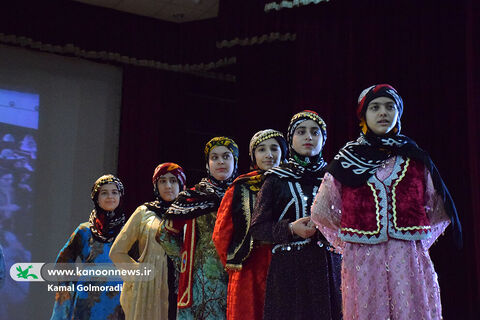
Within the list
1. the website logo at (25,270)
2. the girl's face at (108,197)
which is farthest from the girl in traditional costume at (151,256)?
the website logo at (25,270)

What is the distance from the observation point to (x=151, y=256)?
165 inches

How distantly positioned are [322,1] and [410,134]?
1283 millimetres

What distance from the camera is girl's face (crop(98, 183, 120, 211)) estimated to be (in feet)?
15.6

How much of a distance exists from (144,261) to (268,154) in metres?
1.40

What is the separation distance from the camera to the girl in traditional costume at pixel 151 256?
13.6 ft

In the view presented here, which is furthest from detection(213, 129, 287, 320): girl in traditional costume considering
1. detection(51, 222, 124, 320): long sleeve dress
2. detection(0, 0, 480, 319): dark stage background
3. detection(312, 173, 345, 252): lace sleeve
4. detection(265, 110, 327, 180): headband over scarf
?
detection(0, 0, 480, 319): dark stage background

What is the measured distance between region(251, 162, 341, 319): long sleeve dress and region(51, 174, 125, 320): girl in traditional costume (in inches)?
81.5

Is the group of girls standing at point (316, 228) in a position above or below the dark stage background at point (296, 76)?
below

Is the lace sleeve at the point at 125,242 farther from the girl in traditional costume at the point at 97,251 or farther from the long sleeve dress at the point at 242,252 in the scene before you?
the long sleeve dress at the point at 242,252

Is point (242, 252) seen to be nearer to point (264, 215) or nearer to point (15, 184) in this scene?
point (264, 215)

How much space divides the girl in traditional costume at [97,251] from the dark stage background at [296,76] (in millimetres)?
1864

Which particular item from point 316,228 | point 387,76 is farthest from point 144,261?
point 387,76

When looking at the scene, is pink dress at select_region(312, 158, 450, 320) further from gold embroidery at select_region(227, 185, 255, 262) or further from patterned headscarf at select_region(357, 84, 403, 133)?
gold embroidery at select_region(227, 185, 255, 262)

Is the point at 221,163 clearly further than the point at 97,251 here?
No
